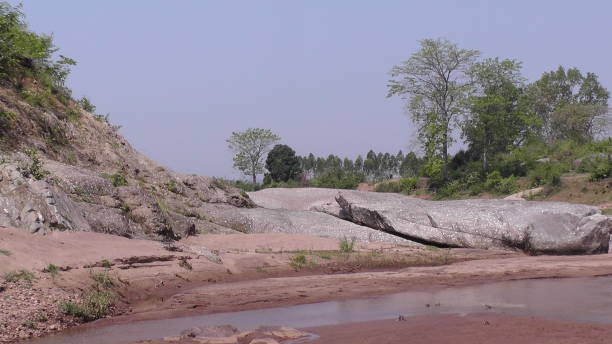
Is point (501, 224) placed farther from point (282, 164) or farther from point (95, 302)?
point (282, 164)

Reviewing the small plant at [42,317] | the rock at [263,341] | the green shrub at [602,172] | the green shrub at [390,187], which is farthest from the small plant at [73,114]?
the green shrub at [390,187]

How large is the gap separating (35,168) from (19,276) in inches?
235

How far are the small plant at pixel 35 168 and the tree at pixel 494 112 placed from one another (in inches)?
1324

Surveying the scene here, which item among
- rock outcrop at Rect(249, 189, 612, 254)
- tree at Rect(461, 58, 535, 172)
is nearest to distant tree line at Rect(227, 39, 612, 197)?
tree at Rect(461, 58, 535, 172)

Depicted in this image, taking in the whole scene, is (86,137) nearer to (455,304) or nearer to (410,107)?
(455,304)

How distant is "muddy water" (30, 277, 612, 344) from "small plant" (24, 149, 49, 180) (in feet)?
21.5

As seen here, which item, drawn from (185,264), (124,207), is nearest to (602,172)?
(124,207)

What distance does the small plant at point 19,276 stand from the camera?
34.3 feet

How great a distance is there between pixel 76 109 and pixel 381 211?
37.4 feet

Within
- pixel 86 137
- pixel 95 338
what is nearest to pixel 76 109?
pixel 86 137

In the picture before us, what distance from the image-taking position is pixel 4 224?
41.9 feet

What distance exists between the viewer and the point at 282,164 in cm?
5897

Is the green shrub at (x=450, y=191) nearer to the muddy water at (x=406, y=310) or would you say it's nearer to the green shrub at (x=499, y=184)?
the green shrub at (x=499, y=184)

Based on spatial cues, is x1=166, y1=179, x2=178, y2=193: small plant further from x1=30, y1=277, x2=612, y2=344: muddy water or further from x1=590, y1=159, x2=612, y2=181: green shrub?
x1=590, y1=159, x2=612, y2=181: green shrub
